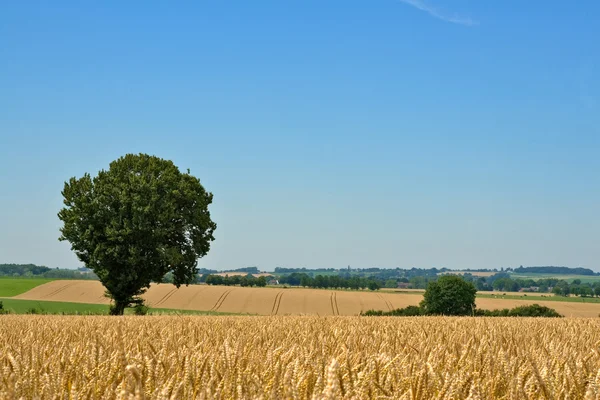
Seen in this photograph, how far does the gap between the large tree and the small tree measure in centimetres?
3310

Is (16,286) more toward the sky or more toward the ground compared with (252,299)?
more toward the sky

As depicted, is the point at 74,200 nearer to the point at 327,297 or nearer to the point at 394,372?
the point at 394,372

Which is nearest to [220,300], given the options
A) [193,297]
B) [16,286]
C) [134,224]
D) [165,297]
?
[193,297]

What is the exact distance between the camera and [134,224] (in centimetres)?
4662

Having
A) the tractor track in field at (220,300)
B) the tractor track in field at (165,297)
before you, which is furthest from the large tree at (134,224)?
the tractor track in field at (165,297)

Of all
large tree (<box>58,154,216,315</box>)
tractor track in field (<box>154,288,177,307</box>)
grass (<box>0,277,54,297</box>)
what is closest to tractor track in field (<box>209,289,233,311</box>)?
tractor track in field (<box>154,288,177,307</box>)

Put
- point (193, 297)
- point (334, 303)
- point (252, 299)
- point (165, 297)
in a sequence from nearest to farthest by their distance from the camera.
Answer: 1. point (252, 299)
2. point (193, 297)
3. point (334, 303)
4. point (165, 297)

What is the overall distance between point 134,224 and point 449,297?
133 feet

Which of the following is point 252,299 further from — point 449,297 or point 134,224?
point 134,224

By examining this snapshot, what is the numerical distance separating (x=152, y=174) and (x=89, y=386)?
47.6 meters

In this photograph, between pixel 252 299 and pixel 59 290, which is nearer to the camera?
pixel 252 299

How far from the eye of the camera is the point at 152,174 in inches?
1933

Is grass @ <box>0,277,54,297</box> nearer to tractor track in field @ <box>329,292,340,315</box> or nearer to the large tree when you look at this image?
tractor track in field @ <box>329,292,340,315</box>

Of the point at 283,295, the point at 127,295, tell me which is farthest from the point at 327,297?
the point at 127,295
